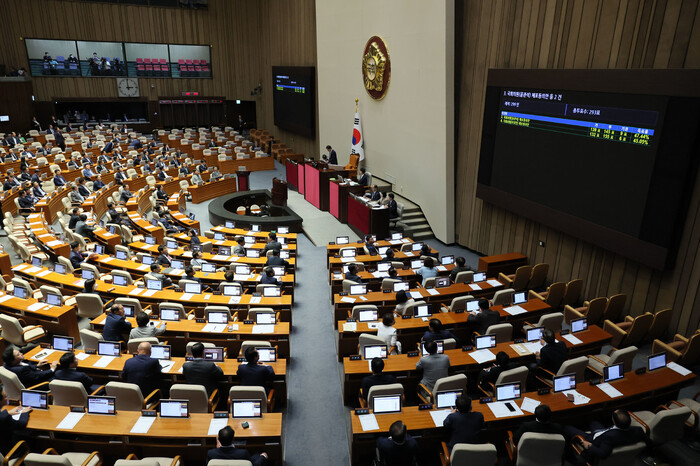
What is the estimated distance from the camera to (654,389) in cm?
579

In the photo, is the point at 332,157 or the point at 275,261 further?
the point at 332,157

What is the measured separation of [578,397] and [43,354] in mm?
7042

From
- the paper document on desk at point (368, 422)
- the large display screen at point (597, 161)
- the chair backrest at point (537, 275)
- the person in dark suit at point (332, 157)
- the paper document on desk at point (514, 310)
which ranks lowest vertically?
the chair backrest at point (537, 275)

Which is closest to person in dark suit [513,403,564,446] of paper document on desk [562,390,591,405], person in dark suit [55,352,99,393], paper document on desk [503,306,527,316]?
paper document on desk [562,390,591,405]

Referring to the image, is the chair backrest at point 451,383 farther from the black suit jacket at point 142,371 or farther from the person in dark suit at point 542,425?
the black suit jacket at point 142,371

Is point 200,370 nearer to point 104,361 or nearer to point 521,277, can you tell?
point 104,361

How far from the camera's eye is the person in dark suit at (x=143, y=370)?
5.91 m

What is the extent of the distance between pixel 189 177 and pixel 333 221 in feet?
24.3

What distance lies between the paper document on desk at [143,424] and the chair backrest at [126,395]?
1.03ft

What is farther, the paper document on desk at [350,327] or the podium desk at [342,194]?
the podium desk at [342,194]

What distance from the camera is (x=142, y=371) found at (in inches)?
233

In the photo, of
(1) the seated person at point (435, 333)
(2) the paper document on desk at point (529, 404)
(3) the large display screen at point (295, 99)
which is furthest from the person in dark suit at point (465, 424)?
(3) the large display screen at point (295, 99)

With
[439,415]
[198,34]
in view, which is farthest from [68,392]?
[198,34]

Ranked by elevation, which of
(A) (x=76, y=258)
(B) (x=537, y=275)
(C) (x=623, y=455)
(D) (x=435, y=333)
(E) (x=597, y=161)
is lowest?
(B) (x=537, y=275)
